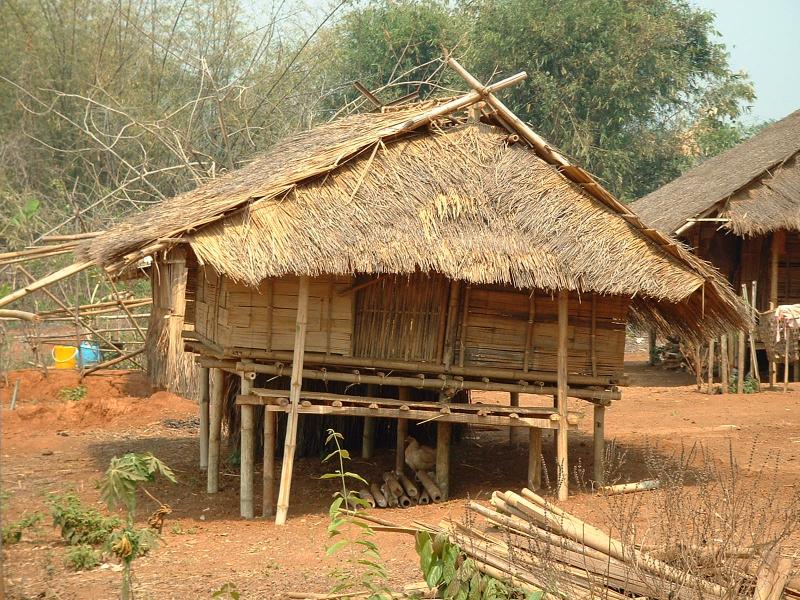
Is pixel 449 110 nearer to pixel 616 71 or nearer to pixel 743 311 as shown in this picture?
pixel 743 311

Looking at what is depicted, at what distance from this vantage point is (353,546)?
8859mm

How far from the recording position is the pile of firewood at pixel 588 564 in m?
5.32

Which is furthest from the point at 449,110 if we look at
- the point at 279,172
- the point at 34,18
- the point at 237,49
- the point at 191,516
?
the point at 34,18

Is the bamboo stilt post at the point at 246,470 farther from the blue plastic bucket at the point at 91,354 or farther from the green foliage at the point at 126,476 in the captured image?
the blue plastic bucket at the point at 91,354

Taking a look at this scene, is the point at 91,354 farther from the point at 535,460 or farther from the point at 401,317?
the point at 535,460

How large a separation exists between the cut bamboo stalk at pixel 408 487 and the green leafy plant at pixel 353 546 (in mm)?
1287

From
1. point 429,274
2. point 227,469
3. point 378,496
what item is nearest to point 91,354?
point 227,469

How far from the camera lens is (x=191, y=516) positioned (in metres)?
10.4

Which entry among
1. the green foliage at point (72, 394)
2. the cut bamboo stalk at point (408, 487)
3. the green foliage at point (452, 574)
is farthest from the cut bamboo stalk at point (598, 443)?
the green foliage at point (72, 394)

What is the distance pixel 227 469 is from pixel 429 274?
4.09m

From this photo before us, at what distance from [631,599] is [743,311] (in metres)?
5.59

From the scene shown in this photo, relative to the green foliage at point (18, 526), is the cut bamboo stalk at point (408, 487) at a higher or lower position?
higher

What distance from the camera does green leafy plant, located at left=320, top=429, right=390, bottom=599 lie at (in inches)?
208

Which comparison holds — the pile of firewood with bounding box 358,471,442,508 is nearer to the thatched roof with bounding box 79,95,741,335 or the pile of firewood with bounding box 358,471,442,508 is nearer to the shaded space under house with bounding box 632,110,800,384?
the thatched roof with bounding box 79,95,741,335
